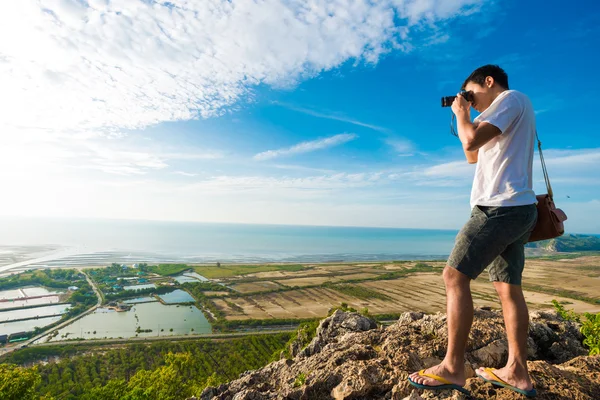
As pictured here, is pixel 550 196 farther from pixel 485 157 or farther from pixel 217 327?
Result: pixel 217 327

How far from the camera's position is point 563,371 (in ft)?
9.28

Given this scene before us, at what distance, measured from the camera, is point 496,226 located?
2342mm

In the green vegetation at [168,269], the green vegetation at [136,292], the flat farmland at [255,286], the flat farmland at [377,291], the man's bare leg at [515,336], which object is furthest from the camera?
the green vegetation at [168,269]

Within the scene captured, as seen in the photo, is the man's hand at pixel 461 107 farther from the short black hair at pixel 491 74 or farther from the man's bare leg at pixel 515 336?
the man's bare leg at pixel 515 336

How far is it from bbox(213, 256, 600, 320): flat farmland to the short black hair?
41811mm

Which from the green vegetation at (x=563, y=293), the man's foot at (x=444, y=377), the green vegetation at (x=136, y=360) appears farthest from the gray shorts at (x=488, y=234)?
the green vegetation at (x=563, y=293)

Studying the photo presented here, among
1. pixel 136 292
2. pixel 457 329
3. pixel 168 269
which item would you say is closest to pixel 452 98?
pixel 457 329

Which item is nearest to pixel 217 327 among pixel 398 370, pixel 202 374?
pixel 202 374

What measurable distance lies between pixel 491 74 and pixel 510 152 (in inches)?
30.2

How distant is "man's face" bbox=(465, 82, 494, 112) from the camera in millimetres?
2633

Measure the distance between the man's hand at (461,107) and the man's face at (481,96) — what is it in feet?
0.45

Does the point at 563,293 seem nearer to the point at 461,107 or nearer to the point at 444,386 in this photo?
the point at 444,386

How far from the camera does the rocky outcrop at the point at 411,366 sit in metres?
2.60

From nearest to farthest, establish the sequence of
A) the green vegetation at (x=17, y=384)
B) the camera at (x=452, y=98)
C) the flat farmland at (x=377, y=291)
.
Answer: the camera at (x=452, y=98), the green vegetation at (x=17, y=384), the flat farmland at (x=377, y=291)
